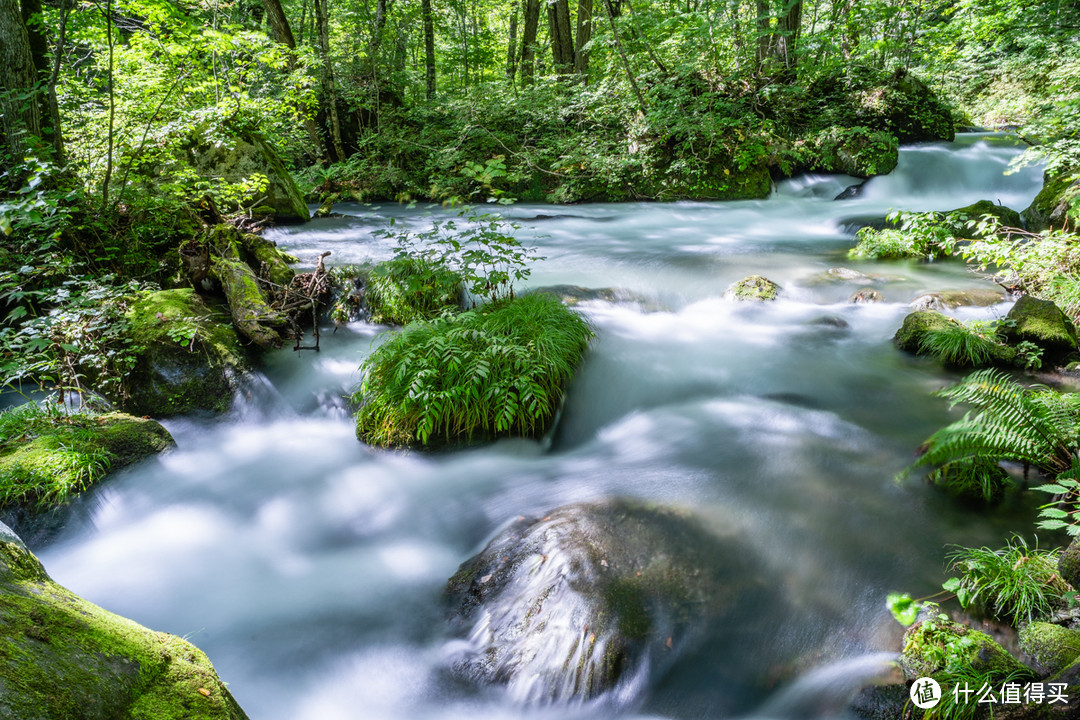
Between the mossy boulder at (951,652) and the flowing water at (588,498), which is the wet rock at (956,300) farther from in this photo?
the mossy boulder at (951,652)

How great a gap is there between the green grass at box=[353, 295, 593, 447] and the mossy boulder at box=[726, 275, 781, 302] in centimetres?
275

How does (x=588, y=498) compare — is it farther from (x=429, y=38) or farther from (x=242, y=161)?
(x=429, y=38)

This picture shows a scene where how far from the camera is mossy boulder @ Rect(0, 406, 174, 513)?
3.81 m

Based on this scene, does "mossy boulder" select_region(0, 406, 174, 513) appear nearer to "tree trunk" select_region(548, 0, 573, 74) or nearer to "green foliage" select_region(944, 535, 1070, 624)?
"green foliage" select_region(944, 535, 1070, 624)

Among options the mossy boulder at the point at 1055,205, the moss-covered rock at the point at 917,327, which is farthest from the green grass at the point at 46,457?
the mossy boulder at the point at 1055,205

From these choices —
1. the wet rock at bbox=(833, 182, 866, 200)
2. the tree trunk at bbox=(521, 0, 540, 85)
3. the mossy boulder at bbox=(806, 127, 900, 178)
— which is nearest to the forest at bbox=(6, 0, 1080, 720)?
the wet rock at bbox=(833, 182, 866, 200)

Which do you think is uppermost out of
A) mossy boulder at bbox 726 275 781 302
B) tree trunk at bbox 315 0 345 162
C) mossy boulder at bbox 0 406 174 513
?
tree trunk at bbox 315 0 345 162

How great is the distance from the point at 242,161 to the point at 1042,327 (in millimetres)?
10441

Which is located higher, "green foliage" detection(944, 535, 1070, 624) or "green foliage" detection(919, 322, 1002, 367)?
"green foliage" detection(919, 322, 1002, 367)

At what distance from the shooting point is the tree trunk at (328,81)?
12617 mm

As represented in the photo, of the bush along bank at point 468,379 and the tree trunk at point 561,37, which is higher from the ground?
the tree trunk at point 561,37

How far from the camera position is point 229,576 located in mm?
3588

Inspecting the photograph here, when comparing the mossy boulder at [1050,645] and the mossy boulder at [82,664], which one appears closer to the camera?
the mossy boulder at [82,664]

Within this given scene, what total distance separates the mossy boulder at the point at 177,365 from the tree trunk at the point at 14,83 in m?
2.36
